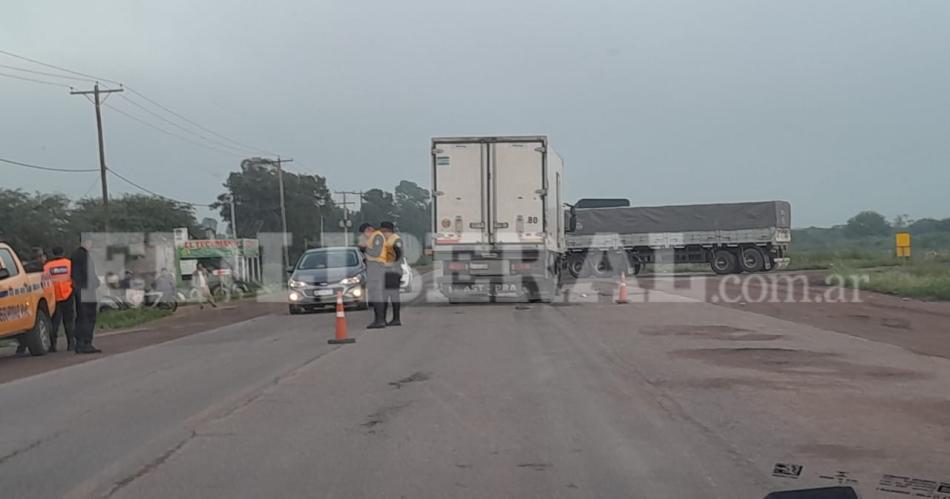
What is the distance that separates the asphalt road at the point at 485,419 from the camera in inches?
253

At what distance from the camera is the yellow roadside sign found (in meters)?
43.5

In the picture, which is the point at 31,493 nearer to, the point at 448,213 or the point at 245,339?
the point at 245,339

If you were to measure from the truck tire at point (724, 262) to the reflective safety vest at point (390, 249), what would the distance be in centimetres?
2769

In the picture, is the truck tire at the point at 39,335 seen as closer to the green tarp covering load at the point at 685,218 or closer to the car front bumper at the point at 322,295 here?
the car front bumper at the point at 322,295

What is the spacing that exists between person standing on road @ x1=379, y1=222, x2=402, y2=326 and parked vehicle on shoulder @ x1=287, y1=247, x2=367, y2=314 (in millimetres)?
4580

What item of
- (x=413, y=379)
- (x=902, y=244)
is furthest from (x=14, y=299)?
(x=902, y=244)

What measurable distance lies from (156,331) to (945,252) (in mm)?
40421

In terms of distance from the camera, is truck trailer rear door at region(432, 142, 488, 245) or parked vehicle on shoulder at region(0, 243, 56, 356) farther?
truck trailer rear door at region(432, 142, 488, 245)

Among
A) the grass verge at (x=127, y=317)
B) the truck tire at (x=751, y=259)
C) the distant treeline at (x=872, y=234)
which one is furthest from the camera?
the distant treeline at (x=872, y=234)

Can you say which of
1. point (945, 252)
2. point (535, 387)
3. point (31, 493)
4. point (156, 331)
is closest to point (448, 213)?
point (156, 331)

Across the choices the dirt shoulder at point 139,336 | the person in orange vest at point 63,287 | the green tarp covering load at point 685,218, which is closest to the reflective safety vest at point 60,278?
the person in orange vest at point 63,287

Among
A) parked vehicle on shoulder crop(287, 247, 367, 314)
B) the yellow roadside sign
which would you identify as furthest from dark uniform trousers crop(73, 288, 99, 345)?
the yellow roadside sign

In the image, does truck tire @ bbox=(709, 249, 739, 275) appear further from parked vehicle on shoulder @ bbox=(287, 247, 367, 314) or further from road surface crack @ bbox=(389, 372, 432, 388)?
road surface crack @ bbox=(389, 372, 432, 388)

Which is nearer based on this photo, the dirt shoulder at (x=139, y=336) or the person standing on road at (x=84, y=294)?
the dirt shoulder at (x=139, y=336)
